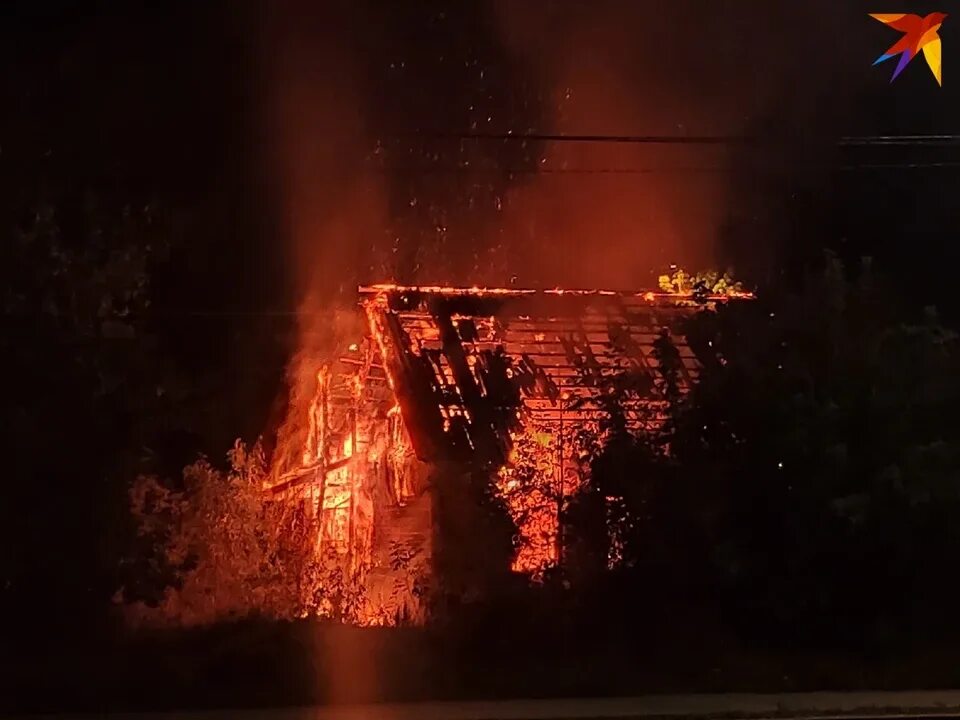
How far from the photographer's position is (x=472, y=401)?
12422mm

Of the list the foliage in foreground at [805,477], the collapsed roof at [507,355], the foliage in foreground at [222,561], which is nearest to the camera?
the foliage in foreground at [805,477]

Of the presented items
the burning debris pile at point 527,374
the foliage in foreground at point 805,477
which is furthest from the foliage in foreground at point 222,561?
the foliage in foreground at point 805,477

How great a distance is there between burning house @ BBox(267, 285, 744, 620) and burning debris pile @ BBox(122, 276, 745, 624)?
0.02 metres

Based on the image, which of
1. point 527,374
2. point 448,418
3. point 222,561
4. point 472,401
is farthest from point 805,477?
point 222,561

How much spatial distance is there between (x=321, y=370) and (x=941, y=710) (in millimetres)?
8475

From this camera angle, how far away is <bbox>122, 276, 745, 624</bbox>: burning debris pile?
1162 cm

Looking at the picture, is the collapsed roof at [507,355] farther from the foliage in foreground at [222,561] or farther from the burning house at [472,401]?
the foliage in foreground at [222,561]

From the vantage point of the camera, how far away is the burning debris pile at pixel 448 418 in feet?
38.1

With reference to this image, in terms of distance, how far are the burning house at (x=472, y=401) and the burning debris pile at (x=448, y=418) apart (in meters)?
0.02

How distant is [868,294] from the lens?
12.0 m

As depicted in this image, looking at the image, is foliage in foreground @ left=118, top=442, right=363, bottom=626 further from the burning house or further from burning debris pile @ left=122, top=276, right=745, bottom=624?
the burning house

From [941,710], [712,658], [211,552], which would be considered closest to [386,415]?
[211,552]

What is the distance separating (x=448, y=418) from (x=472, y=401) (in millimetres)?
494

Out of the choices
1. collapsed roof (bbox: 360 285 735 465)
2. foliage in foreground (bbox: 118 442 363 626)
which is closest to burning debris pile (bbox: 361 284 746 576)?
collapsed roof (bbox: 360 285 735 465)
